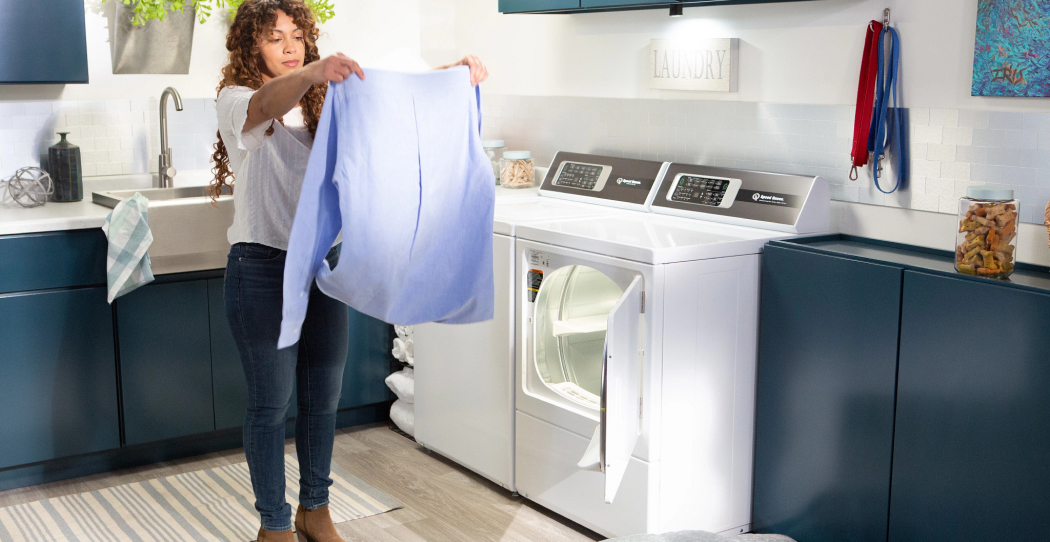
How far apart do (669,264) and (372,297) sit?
2.74 feet

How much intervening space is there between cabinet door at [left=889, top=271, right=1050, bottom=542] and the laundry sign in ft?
3.44

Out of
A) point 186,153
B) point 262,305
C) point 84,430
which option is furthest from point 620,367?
point 186,153

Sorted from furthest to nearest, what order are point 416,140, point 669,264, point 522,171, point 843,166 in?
point 522,171
point 843,166
point 669,264
point 416,140

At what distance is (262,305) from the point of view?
7.66 ft

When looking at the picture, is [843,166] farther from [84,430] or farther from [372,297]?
[84,430]

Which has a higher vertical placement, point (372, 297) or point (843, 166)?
point (843, 166)

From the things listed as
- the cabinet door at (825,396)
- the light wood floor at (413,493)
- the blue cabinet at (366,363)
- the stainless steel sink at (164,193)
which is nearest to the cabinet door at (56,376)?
the light wood floor at (413,493)

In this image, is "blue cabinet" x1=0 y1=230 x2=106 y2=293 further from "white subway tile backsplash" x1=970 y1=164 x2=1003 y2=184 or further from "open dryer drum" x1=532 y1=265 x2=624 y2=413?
"white subway tile backsplash" x1=970 y1=164 x2=1003 y2=184

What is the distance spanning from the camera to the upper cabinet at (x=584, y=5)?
9.71 ft

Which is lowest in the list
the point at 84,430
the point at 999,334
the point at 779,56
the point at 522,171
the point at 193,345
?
the point at 84,430

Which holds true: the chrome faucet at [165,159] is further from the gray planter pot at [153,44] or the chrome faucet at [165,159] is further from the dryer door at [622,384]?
the dryer door at [622,384]

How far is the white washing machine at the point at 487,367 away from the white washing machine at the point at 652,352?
0.05m

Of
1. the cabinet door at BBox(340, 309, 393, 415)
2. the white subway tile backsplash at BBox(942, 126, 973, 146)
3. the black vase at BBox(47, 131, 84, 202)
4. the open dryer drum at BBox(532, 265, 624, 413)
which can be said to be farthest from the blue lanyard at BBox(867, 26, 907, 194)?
the black vase at BBox(47, 131, 84, 202)

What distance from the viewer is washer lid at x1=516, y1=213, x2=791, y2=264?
2.54m
